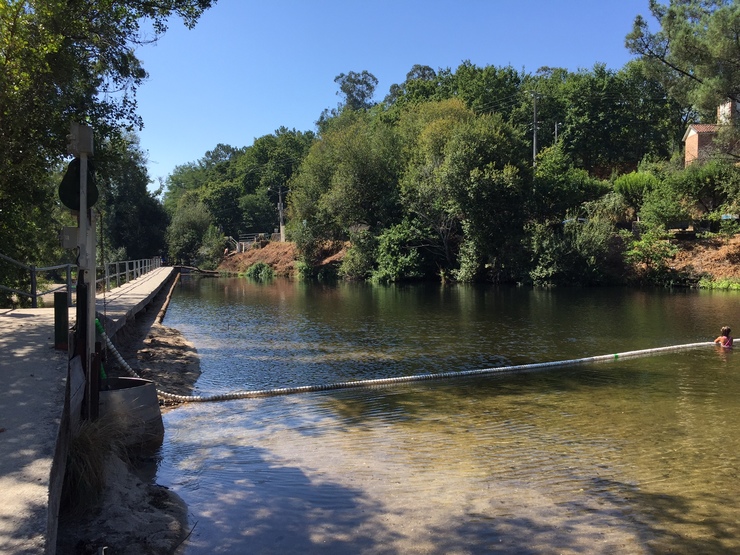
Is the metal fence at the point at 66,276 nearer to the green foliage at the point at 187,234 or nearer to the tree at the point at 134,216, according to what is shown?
the tree at the point at 134,216

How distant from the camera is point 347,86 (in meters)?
105

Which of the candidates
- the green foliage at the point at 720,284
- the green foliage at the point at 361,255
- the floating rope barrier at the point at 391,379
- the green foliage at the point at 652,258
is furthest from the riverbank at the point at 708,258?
the floating rope barrier at the point at 391,379

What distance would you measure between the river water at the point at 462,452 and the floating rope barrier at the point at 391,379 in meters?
0.26

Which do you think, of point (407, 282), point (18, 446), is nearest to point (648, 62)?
point (407, 282)

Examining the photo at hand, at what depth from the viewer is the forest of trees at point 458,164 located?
1239cm

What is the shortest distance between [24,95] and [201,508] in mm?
9451

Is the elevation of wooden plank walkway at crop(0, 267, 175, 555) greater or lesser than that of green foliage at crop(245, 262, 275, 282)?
lesser

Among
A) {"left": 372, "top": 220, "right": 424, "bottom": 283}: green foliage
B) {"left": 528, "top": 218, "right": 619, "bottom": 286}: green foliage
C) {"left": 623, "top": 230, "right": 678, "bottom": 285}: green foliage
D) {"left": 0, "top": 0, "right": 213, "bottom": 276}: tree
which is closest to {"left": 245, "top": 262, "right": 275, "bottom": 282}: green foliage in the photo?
{"left": 372, "top": 220, "right": 424, "bottom": 283}: green foliage

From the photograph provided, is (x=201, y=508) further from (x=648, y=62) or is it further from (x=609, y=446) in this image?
(x=648, y=62)

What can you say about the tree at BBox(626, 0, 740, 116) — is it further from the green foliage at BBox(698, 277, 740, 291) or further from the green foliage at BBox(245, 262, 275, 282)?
the green foliage at BBox(245, 262, 275, 282)

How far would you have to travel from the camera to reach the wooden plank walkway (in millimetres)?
3168

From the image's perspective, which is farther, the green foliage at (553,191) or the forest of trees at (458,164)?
the green foliage at (553,191)

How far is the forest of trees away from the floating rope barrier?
564cm

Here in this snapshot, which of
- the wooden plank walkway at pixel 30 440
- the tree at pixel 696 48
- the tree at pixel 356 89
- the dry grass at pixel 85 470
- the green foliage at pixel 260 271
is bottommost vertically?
the dry grass at pixel 85 470
